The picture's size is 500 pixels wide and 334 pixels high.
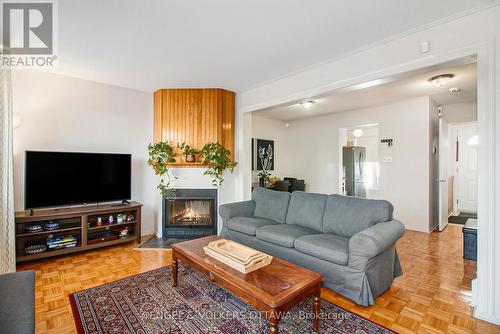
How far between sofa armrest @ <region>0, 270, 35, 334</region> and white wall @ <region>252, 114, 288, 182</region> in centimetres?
458

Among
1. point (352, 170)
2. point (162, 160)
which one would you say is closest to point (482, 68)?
point (162, 160)

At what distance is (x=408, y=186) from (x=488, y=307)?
2990mm

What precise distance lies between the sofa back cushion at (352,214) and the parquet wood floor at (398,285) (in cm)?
65

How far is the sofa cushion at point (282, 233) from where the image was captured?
8.52ft

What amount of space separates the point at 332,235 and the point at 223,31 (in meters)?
2.39

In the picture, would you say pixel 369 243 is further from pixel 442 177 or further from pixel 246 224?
pixel 442 177

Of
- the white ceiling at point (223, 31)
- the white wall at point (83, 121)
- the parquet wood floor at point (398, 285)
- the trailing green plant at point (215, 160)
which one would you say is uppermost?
the white ceiling at point (223, 31)

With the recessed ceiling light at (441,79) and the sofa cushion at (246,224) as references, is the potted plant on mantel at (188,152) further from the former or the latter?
the recessed ceiling light at (441,79)

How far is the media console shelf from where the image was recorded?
296 centimetres

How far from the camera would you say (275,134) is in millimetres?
6398

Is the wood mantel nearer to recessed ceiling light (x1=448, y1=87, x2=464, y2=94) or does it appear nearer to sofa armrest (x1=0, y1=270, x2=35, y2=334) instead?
sofa armrest (x1=0, y1=270, x2=35, y2=334)

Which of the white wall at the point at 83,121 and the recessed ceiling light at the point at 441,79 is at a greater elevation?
the recessed ceiling light at the point at 441,79

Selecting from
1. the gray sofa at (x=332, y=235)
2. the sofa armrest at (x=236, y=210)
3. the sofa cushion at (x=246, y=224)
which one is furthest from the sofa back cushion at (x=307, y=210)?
the sofa armrest at (x=236, y=210)

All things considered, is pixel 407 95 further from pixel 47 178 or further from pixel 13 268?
pixel 13 268
